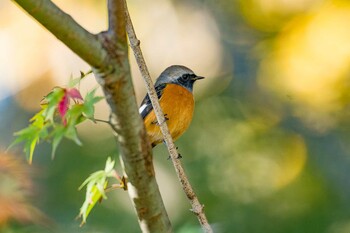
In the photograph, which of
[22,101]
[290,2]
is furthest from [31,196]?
[290,2]

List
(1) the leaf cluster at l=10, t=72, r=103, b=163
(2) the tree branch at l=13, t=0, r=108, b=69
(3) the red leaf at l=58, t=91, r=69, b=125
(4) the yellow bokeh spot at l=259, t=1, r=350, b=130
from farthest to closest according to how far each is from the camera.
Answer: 1. (4) the yellow bokeh spot at l=259, t=1, r=350, b=130
2. (3) the red leaf at l=58, t=91, r=69, b=125
3. (1) the leaf cluster at l=10, t=72, r=103, b=163
4. (2) the tree branch at l=13, t=0, r=108, b=69

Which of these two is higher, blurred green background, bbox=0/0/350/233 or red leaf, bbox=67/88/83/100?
red leaf, bbox=67/88/83/100

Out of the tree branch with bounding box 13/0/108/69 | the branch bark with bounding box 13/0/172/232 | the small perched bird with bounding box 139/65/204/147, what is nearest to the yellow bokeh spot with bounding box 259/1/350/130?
the small perched bird with bounding box 139/65/204/147

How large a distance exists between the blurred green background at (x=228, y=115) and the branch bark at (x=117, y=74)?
1.65 m

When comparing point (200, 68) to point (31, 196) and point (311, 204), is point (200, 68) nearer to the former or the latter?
point (311, 204)

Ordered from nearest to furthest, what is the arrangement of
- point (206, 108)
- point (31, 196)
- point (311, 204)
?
point (31, 196) → point (311, 204) → point (206, 108)

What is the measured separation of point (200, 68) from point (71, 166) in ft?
4.61

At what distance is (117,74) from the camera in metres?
1.31

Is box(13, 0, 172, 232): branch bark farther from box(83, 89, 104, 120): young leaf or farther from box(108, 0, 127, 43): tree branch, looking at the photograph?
box(83, 89, 104, 120): young leaf

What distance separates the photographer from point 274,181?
12.5ft

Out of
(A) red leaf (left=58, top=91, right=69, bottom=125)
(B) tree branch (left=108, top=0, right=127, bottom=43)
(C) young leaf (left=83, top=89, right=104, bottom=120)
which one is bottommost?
(C) young leaf (left=83, top=89, right=104, bottom=120)

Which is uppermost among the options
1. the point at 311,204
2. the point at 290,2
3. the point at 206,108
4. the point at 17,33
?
the point at 17,33

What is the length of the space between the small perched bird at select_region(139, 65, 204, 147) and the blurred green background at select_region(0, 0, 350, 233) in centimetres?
24

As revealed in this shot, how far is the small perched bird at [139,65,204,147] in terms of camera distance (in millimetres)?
3502
